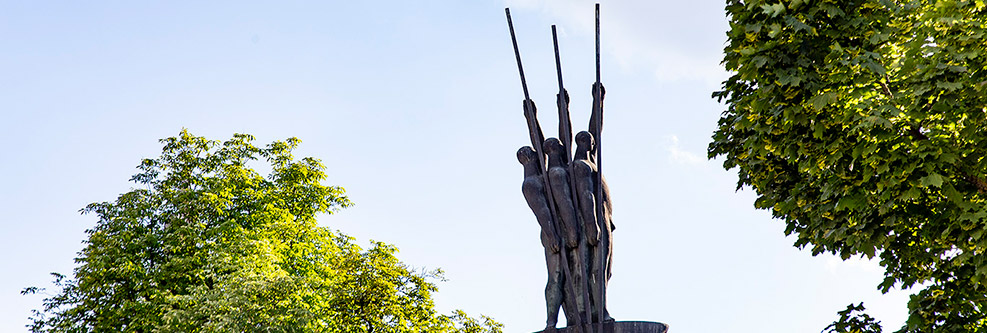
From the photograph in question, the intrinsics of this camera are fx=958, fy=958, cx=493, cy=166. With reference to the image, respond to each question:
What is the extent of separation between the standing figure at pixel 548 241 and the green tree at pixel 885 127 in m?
2.20

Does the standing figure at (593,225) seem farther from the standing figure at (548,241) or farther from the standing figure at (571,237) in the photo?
the standing figure at (548,241)

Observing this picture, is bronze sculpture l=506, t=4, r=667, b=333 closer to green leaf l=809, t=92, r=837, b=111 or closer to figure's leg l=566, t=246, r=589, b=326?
figure's leg l=566, t=246, r=589, b=326

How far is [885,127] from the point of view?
8586 millimetres

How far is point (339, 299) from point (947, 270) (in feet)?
51.2

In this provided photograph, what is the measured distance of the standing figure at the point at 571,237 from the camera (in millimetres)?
9859

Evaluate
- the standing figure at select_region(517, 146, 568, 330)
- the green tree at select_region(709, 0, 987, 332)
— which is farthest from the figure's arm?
the green tree at select_region(709, 0, 987, 332)

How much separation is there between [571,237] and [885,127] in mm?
3230

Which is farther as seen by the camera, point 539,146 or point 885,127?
point 539,146

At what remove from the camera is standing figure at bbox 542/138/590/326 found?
986 cm

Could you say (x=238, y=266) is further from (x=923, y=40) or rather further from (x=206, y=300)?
(x=923, y=40)

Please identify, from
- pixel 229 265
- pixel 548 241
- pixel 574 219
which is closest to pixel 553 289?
pixel 548 241

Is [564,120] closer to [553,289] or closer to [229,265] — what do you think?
[553,289]

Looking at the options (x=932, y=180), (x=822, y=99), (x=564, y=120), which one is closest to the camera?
(x=932, y=180)

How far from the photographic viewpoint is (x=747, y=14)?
9.66 m
